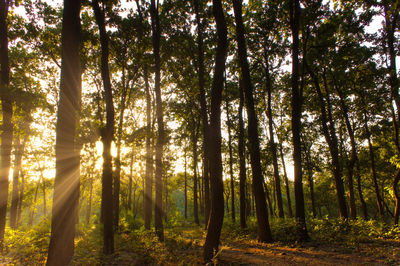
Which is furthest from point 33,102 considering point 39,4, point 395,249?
point 395,249

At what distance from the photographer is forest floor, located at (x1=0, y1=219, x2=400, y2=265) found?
728cm

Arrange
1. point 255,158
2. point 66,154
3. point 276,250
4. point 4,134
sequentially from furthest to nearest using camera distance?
point 4,134, point 255,158, point 276,250, point 66,154

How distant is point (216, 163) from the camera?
7543 millimetres

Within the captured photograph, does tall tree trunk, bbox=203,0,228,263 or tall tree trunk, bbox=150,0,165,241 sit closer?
tall tree trunk, bbox=203,0,228,263

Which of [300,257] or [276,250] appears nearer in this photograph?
[300,257]

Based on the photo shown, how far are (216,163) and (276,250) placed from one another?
4699mm

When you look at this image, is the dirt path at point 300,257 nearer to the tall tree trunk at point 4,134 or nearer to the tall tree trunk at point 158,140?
the tall tree trunk at point 158,140

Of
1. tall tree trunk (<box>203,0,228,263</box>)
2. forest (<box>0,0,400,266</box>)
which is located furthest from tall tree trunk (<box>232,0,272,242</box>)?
tall tree trunk (<box>203,0,228,263</box>)

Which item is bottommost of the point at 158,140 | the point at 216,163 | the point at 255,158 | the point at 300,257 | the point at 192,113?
the point at 300,257

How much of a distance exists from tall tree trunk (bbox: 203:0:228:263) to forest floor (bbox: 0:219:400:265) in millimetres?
633

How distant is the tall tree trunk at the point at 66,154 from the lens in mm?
6453

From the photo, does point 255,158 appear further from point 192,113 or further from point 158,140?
point 192,113

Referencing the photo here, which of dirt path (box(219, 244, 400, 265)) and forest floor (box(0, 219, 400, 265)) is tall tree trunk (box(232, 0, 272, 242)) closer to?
forest floor (box(0, 219, 400, 265))

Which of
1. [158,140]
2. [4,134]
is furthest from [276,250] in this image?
[4,134]
